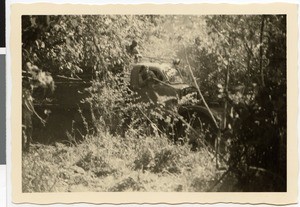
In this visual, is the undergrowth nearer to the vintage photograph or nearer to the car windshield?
the vintage photograph

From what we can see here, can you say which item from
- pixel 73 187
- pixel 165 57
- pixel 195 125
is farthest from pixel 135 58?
pixel 73 187

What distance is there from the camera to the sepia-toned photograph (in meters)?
0.86

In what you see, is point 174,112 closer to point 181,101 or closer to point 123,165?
point 181,101

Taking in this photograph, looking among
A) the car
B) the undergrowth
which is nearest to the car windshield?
the car

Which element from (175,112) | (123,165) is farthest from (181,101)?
(123,165)

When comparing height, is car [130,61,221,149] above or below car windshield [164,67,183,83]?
below

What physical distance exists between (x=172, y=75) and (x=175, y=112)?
0.08m

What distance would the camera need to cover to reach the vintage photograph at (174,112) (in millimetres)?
859

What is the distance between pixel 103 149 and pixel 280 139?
38 cm

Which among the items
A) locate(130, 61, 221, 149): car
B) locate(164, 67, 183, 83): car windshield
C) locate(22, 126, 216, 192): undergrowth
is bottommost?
locate(22, 126, 216, 192): undergrowth

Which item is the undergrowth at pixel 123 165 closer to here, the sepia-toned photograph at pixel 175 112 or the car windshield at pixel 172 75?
the sepia-toned photograph at pixel 175 112

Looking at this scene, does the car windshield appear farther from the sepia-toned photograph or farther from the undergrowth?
the undergrowth

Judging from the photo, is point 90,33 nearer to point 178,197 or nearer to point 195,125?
point 195,125

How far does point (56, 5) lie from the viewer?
0.87m
